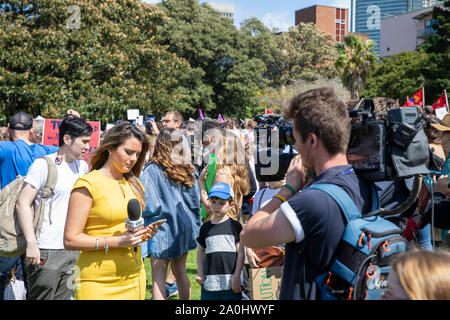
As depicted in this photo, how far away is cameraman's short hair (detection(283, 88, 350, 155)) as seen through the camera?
2.10 meters

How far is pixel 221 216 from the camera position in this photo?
4.64 metres

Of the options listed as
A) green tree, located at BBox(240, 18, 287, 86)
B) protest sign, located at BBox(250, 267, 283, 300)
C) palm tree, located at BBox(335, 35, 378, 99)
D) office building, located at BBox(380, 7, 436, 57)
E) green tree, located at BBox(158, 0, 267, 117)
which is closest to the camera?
protest sign, located at BBox(250, 267, 283, 300)

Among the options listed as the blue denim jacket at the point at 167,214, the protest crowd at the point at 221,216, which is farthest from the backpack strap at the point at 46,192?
the blue denim jacket at the point at 167,214

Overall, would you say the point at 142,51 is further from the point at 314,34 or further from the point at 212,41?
the point at 314,34

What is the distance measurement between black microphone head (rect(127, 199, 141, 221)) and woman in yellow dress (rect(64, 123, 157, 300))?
5.0 inches

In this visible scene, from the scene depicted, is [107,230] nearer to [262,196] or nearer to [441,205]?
[262,196]

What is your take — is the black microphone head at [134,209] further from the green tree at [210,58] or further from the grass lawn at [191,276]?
the green tree at [210,58]

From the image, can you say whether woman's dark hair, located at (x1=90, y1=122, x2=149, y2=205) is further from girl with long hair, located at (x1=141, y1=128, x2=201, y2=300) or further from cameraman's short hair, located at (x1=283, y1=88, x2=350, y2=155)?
cameraman's short hair, located at (x1=283, y1=88, x2=350, y2=155)

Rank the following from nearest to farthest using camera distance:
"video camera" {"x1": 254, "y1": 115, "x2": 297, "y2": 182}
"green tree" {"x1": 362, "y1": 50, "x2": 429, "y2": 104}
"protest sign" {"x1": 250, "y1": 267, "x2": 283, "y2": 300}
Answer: "video camera" {"x1": 254, "y1": 115, "x2": 297, "y2": 182}
"protest sign" {"x1": 250, "y1": 267, "x2": 283, "y2": 300}
"green tree" {"x1": 362, "y1": 50, "x2": 429, "y2": 104}

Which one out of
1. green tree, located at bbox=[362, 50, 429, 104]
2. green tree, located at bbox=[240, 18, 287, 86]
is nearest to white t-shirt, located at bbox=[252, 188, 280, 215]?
green tree, located at bbox=[240, 18, 287, 86]

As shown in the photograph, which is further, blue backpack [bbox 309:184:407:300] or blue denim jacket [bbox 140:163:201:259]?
blue denim jacket [bbox 140:163:201:259]

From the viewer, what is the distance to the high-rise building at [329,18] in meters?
93.5

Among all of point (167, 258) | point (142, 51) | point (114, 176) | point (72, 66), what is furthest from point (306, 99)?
point (142, 51)
